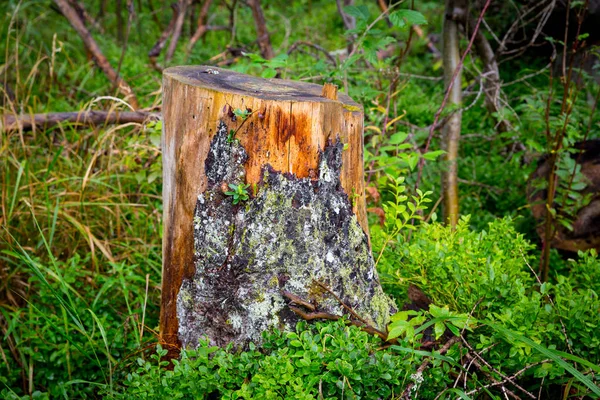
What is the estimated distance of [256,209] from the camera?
2.34 metres

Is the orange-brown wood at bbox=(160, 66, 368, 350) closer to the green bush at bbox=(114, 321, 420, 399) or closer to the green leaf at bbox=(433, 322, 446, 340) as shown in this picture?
the green bush at bbox=(114, 321, 420, 399)

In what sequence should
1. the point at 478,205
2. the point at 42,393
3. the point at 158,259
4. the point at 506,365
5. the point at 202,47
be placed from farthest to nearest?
1. the point at 202,47
2. the point at 478,205
3. the point at 158,259
4. the point at 42,393
5. the point at 506,365

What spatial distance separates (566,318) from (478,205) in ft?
7.01

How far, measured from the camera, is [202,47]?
7102mm

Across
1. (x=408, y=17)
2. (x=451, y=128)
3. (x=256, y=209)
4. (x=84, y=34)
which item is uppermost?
(x=408, y=17)

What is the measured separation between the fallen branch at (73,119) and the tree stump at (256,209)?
76.0 inches

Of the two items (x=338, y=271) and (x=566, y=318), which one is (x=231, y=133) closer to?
(x=338, y=271)

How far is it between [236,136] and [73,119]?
2.66 m

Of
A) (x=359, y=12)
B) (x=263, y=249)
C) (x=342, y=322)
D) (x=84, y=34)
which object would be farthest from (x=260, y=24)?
(x=342, y=322)

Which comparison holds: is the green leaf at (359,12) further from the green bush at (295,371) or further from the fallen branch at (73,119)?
the green bush at (295,371)

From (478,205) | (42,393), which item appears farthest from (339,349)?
(478,205)

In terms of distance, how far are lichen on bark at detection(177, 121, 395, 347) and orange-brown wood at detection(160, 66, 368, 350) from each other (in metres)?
0.04

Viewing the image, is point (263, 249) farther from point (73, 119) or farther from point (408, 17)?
point (73, 119)

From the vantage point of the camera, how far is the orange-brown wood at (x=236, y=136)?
2314 millimetres
